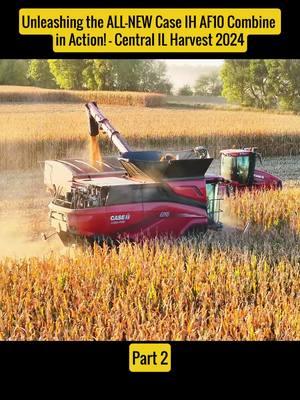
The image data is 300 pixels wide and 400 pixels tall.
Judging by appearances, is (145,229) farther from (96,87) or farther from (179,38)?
(179,38)

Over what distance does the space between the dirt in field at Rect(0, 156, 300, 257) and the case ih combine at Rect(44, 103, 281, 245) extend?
99mm

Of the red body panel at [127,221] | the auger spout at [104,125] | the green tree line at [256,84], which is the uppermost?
the green tree line at [256,84]

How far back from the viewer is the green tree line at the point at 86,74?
16.1 feet

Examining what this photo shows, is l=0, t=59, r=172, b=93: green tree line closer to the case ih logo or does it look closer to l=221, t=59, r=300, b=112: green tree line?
l=221, t=59, r=300, b=112: green tree line

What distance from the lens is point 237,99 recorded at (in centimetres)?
567

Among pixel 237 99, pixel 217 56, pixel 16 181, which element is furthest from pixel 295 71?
pixel 16 181

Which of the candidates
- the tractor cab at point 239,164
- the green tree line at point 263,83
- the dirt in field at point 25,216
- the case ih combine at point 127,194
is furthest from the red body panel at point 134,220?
the green tree line at point 263,83

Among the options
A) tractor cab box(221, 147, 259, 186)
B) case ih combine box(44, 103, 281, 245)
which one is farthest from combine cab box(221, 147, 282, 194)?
case ih combine box(44, 103, 281, 245)

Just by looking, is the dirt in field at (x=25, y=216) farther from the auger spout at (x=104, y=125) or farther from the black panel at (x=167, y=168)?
the auger spout at (x=104, y=125)

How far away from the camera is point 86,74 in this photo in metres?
5.20

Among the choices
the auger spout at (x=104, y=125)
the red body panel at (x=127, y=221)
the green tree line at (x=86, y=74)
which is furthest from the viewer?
the auger spout at (x=104, y=125)

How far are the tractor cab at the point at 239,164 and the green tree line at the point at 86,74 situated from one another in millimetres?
1068

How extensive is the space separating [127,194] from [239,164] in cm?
127

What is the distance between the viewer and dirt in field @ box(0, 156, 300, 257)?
5438mm
